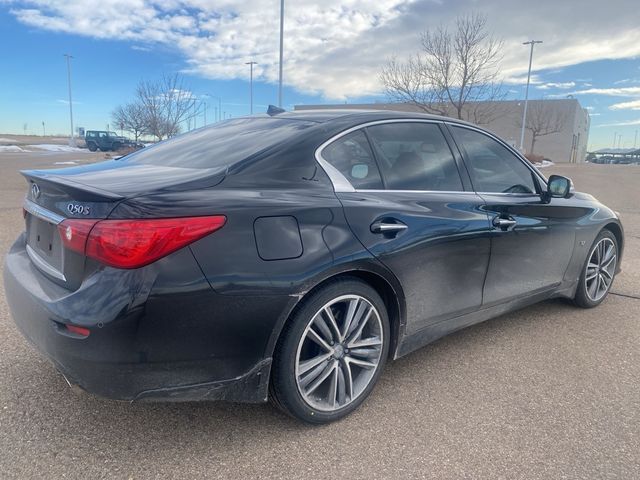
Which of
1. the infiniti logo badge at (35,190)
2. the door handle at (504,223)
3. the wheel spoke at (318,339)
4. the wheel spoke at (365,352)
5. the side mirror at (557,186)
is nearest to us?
the wheel spoke at (318,339)

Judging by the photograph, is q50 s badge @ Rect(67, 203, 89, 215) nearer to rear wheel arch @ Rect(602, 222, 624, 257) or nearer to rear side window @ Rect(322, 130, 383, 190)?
rear side window @ Rect(322, 130, 383, 190)

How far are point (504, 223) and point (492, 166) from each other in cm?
49

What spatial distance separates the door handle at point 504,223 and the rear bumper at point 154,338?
169 cm

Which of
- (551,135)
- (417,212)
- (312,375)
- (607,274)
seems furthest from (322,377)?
(551,135)

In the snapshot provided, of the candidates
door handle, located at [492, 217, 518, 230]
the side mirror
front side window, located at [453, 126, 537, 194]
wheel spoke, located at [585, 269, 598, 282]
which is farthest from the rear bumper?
wheel spoke, located at [585, 269, 598, 282]

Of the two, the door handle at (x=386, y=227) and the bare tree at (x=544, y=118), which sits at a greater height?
the bare tree at (x=544, y=118)

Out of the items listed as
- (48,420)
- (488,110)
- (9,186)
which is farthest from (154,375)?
(488,110)

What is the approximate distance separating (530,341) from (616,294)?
1.86 m

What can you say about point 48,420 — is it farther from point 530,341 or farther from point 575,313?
point 575,313

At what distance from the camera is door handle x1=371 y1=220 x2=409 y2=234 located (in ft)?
8.41

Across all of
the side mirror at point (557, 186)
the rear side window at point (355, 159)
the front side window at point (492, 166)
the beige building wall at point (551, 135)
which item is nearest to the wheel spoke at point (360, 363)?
the rear side window at point (355, 159)

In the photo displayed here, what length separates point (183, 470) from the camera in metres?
2.17

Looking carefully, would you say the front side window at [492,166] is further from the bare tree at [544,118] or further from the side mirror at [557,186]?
the bare tree at [544,118]

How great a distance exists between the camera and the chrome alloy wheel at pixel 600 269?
4.37 meters
